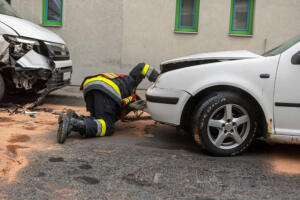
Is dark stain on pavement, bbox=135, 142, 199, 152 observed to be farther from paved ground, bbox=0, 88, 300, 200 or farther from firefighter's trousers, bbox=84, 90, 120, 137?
firefighter's trousers, bbox=84, 90, 120, 137

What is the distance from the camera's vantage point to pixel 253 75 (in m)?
3.67

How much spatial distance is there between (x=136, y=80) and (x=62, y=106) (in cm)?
256

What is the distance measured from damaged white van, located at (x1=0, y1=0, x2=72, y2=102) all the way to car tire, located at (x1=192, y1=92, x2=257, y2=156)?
3326 millimetres

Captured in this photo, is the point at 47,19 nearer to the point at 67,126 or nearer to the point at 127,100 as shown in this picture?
the point at 127,100

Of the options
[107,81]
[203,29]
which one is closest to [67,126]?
[107,81]

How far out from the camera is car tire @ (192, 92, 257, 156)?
12.1 ft

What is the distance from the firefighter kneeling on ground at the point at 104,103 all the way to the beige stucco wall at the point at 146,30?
19.6ft

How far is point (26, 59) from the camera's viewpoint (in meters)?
5.83

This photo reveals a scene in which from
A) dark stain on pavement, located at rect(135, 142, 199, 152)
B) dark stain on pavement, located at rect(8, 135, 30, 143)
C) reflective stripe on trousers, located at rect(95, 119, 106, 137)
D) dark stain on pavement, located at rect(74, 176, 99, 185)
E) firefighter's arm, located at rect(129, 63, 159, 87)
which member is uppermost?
firefighter's arm, located at rect(129, 63, 159, 87)

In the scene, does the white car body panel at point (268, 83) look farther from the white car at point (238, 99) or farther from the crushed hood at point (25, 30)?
the crushed hood at point (25, 30)

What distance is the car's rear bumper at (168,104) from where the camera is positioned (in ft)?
12.6

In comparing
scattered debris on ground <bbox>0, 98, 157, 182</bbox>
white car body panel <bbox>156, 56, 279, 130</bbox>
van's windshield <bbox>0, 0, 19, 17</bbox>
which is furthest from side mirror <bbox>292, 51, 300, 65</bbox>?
van's windshield <bbox>0, 0, 19, 17</bbox>

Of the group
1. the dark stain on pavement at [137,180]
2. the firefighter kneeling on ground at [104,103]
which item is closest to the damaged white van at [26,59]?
the firefighter kneeling on ground at [104,103]

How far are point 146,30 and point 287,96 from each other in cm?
736
